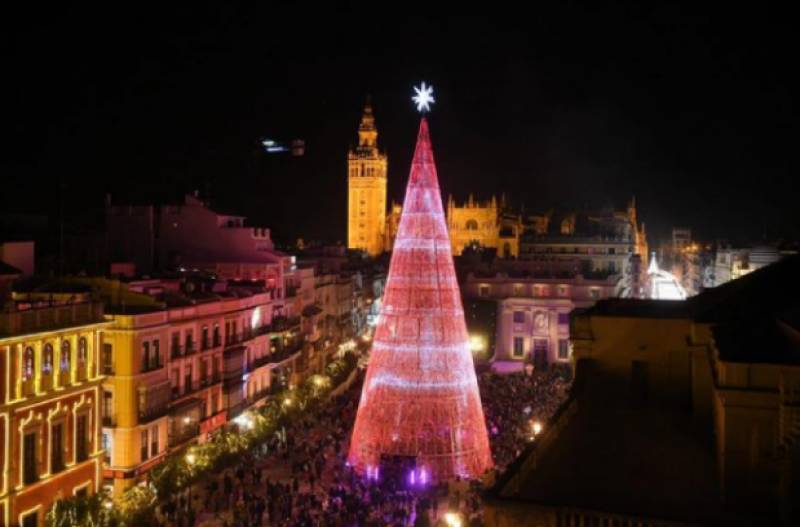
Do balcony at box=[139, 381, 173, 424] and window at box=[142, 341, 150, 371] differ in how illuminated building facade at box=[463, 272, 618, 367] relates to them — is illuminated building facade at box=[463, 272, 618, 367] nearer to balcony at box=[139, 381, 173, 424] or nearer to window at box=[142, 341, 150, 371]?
balcony at box=[139, 381, 173, 424]

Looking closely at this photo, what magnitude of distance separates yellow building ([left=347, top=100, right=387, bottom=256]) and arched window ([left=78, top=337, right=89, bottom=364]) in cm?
9899

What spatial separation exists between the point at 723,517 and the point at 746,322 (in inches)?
144

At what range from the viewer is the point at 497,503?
35.7 feet

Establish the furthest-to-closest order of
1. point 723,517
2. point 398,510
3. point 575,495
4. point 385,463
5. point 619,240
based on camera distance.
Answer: point 619,240, point 385,463, point 398,510, point 575,495, point 723,517

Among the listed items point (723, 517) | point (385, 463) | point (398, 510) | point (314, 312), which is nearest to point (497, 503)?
point (723, 517)

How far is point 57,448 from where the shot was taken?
1008 inches

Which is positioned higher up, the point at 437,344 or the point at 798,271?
the point at 798,271

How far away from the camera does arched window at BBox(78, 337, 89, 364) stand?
2697cm

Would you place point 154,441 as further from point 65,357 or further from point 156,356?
point 65,357

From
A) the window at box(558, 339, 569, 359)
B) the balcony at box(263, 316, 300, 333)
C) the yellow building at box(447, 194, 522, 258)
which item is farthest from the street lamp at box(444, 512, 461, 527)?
the yellow building at box(447, 194, 522, 258)

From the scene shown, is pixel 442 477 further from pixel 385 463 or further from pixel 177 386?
pixel 177 386

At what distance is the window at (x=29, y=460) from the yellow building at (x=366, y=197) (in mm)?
102224

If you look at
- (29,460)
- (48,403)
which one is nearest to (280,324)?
(48,403)

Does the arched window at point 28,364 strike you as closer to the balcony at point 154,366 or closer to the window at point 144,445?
the balcony at point 154,366
